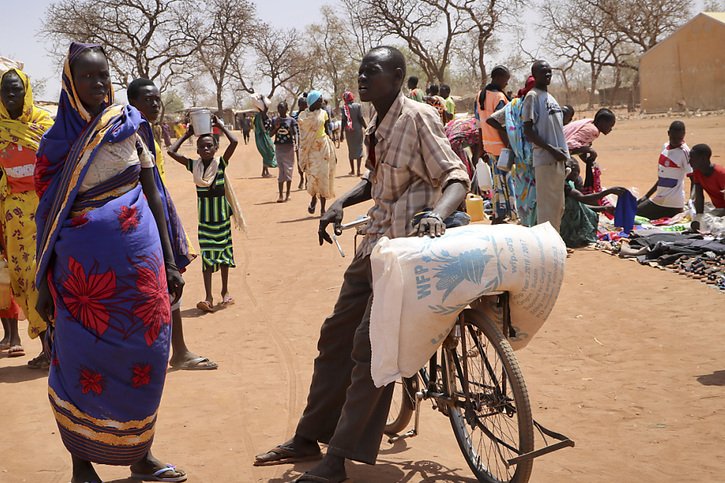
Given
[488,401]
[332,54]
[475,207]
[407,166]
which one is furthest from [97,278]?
[332,54]

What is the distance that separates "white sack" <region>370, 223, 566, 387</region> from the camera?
3.13 metres

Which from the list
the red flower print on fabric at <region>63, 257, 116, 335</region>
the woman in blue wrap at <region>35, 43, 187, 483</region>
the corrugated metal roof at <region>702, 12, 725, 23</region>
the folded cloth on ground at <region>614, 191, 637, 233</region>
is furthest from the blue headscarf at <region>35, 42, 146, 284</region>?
the corrugated metal roof at <region>702, 12, 725, 23</region>

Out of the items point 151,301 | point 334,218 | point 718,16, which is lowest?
point 151,301

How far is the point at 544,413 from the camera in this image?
4.51m

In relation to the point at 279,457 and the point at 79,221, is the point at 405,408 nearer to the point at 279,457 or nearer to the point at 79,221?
the point at 279,457

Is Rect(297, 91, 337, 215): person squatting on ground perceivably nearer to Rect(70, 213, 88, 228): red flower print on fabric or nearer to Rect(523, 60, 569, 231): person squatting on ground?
Rect(523, 60, 569, 231): person squatting on ground

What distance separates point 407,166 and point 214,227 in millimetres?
4437

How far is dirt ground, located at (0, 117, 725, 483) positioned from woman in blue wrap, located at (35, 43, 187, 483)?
504mm

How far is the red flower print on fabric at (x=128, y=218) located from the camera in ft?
12.1

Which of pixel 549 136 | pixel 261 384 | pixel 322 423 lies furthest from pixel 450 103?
pixel 322 423

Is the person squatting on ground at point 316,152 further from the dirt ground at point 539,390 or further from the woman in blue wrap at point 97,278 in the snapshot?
the woman in blue wrap at point 97,278

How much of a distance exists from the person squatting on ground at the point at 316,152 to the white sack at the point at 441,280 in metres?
10.4

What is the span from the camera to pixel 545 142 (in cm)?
820

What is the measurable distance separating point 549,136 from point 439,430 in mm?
4553
